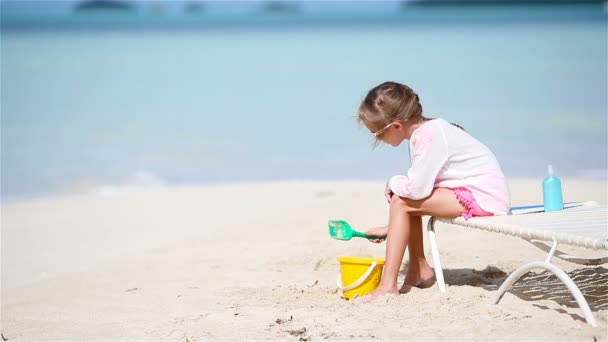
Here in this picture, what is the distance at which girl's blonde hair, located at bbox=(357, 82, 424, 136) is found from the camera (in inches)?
174

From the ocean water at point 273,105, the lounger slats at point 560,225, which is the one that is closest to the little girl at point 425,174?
the lounger slats at point 560,225

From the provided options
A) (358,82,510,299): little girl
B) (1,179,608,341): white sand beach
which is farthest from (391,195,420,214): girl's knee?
(1,179,608,341): white sand beach

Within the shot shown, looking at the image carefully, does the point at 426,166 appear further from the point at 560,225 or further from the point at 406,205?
the point at 560,225

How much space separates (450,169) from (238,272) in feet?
5.45

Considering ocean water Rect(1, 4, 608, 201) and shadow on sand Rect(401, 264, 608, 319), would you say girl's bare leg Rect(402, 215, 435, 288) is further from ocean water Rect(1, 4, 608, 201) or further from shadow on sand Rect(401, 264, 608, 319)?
ocean water Rect(1, 4, 608, 201)

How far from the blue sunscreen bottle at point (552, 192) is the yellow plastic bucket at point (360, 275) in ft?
3.07

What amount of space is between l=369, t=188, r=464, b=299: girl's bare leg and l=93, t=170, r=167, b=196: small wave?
5.89 meters

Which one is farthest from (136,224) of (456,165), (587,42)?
(587,42)

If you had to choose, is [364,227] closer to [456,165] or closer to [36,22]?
[456,165]

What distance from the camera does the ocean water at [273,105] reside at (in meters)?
10.8

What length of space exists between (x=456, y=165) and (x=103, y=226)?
404 cm

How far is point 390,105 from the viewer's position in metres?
4.42

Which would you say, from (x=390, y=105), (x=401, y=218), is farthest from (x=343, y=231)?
(x=390, y=105)

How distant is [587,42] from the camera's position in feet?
76.5
